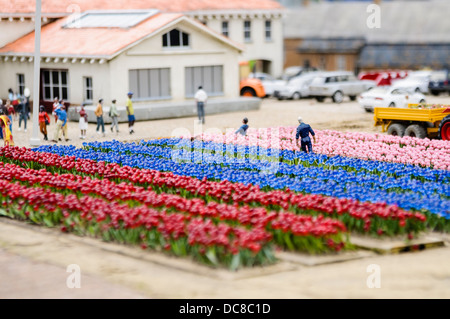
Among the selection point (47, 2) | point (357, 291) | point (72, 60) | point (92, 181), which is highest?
point (47, 2)

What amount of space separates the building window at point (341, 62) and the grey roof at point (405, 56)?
155cm

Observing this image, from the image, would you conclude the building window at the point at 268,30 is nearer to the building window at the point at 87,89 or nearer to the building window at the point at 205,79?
the building window at the point at 205,79

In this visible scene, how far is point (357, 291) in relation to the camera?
40.8 ft

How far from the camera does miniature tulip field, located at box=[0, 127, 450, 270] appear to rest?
46.9ft

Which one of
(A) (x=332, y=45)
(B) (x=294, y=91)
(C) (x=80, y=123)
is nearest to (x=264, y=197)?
(C) (x=80, y=123)

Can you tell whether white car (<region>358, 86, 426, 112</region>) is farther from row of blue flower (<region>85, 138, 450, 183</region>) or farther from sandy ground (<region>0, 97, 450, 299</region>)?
sandy ground (<region>0, 97, 450, 299</region>)

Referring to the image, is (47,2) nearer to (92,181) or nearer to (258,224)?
(92,181)

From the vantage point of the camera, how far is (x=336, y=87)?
46.1 metres

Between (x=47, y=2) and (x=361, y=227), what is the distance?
3353 centimetres

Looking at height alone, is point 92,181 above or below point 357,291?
above

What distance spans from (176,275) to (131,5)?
38909mm

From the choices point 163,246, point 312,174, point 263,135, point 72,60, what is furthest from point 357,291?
point 72,60

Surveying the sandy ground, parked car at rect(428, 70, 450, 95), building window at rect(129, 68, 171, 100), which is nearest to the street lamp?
building window at rect(129, 68, 171, 100)

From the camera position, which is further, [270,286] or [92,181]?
[92,181]
